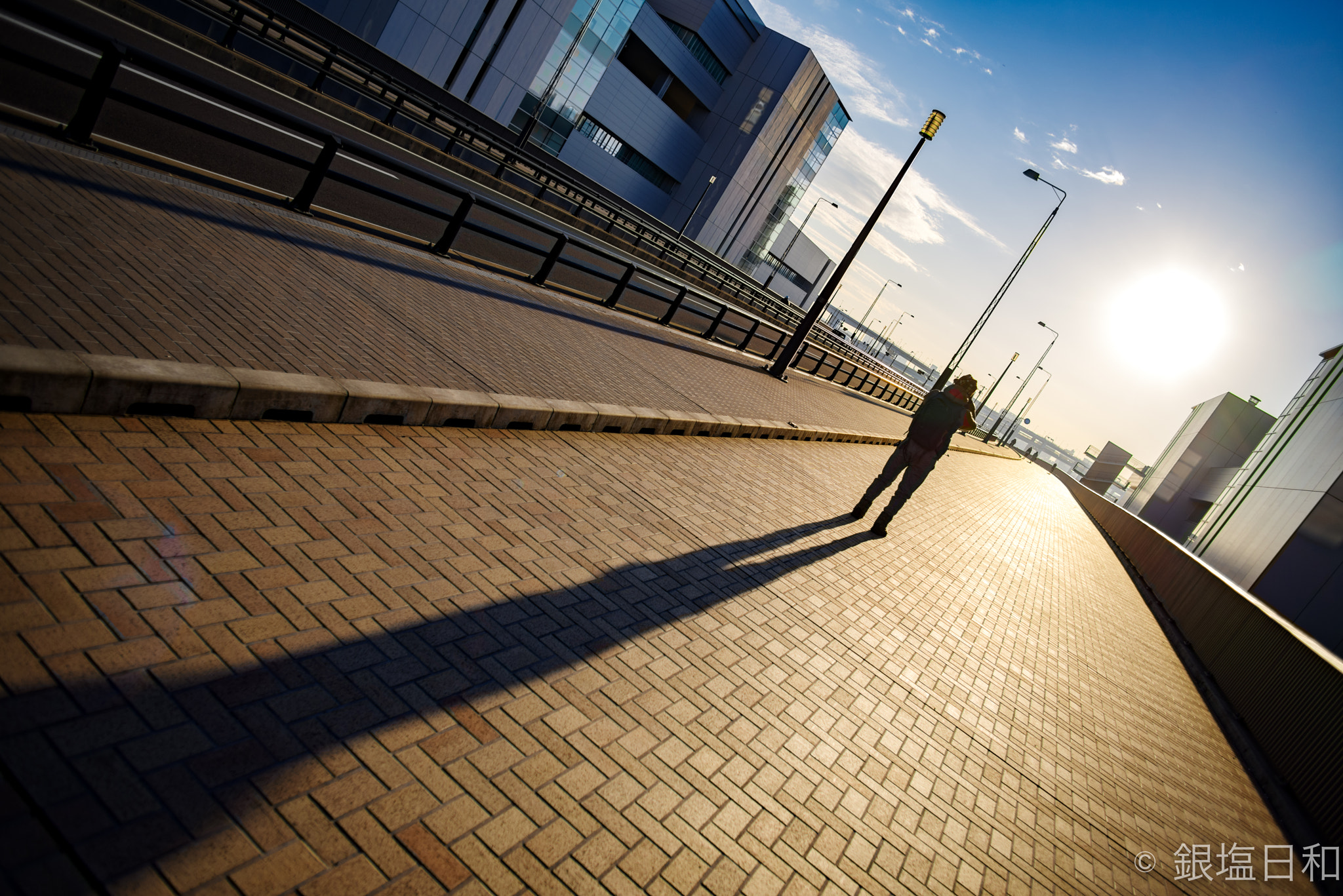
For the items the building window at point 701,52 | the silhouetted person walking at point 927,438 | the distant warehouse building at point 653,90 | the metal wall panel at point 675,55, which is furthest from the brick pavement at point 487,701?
the building window at point 701,52

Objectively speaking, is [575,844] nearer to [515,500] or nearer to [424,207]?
[515,500]

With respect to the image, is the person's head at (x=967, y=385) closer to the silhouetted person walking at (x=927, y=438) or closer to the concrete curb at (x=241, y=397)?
the silhouetted person walking at (x=927, y=438)

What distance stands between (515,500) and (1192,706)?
885cm

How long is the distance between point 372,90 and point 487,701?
22.5m

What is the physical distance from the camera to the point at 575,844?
9.02 feet

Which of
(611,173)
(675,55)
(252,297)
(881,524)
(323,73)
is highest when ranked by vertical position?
(675,55)

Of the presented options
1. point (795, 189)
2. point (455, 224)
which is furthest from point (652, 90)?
point (455, 224)

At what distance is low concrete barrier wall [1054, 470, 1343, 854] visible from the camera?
702cm

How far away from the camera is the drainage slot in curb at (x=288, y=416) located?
461 centimetres

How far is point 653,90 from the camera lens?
61.2m

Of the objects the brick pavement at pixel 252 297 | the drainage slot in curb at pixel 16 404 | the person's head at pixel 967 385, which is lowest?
the drainage slot in curb at pixel 16 404

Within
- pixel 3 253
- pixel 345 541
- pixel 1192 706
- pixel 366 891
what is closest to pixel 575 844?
pixel 366 891

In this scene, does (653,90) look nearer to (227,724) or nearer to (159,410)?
(159,410)

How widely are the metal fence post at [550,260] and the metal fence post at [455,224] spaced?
197 cm
